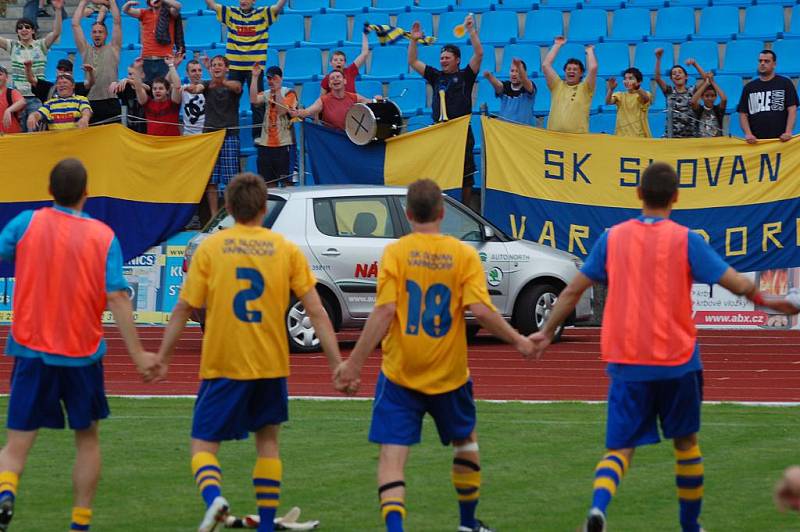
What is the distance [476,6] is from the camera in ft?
86.3

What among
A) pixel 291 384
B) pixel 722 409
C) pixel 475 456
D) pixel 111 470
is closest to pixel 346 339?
pixel 291 384

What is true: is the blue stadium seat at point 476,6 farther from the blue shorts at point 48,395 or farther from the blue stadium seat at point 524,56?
the blue shorts at point 48,395

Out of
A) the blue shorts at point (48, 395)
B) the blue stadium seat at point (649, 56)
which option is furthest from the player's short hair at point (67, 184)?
the blue stadium seat at point (649, 56)

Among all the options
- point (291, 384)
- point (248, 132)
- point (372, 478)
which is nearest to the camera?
point (372, 478)

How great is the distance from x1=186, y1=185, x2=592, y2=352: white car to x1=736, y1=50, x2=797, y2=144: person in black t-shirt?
2858 millimetres

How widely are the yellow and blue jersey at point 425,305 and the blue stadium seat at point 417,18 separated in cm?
1861

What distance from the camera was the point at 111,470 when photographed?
10.0 meters

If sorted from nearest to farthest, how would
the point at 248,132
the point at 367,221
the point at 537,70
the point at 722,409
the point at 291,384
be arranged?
1. the point at 722,409
2. the point at 291,384
3. the point at 367,221
4. the point at 248,132
5. the point at 537,70

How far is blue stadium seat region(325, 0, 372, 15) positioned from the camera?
2655 centimetres

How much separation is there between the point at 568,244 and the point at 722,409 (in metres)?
6.46

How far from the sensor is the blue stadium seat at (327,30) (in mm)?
26266

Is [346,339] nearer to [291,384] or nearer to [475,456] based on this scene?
[291,384]

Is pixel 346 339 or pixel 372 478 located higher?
pixel 372 478

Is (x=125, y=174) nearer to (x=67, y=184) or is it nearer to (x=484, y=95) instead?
(x=484, y=95)
